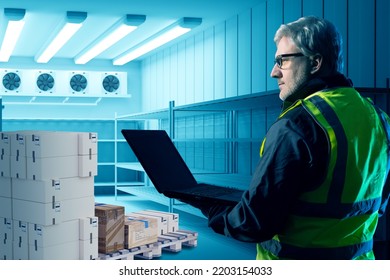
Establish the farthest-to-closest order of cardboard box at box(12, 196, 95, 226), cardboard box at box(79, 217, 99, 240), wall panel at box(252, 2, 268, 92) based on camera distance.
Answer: wall panel at box(252, 2, 268, 92)
cardboard box at box(79, 217, 99, 240)
cardboard box at box(12, 196, 95, 226)

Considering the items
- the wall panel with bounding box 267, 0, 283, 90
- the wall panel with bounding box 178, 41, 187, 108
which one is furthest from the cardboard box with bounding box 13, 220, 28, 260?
the wall panel with bounding box 178, 41, 187, 108

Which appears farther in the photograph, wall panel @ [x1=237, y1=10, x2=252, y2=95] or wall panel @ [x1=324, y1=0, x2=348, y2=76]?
wall panel @ [x1=237, y1=10, x2=252, y2=95]

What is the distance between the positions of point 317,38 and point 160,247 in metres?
5.07

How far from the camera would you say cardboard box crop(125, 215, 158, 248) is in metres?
5.93

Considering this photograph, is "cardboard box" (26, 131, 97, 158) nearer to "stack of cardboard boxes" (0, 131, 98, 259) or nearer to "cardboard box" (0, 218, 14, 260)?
A: "stack of cardboard boxes" (0, 131, 98, 259)

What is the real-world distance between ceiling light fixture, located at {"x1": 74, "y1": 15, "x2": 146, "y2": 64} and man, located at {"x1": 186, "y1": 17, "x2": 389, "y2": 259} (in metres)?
7.34

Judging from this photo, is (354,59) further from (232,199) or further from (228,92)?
(232,199)

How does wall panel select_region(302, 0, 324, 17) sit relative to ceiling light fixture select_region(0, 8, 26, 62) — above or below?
below

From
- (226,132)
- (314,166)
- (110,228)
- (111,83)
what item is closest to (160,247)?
(110,228)

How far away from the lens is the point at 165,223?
268 inches

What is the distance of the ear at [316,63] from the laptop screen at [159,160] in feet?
2.11
